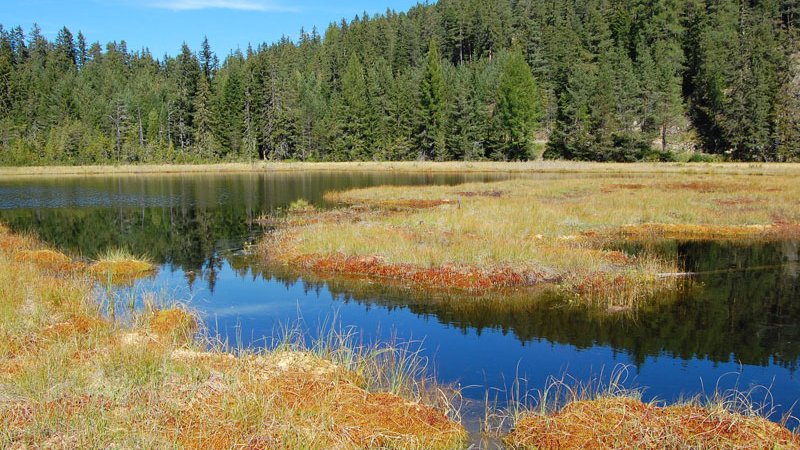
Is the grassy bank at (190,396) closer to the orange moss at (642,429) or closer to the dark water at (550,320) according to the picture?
the orange moss at (642,429)

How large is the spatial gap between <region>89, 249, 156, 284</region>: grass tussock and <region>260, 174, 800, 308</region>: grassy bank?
4.50 m

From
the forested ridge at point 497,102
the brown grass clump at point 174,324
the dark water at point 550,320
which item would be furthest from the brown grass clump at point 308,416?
the forested ridge at point 497,102

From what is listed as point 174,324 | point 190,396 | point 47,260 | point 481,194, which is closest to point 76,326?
point 174,324

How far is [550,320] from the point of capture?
47.6ft

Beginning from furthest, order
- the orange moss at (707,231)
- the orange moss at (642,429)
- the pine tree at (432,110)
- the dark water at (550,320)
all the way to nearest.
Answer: the pine tree at (432,110) < the orange moss at (707,231) < the dark water at (550,320) < the orange moss at (642,429)

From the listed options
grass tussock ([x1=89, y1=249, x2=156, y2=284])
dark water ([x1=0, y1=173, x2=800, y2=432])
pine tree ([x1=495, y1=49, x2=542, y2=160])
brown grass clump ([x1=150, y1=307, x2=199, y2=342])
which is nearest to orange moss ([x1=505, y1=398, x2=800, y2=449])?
dark water ([x1=0, y1=173, x2=800, y2=432])

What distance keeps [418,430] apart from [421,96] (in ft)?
285

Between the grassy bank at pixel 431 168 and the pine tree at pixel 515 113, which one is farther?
the pine tree at pixel 515 113

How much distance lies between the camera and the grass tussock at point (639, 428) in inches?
293

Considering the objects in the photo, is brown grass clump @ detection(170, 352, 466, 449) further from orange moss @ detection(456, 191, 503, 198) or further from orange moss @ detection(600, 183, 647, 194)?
orange moss @ detection(600, 183, 647, 194)

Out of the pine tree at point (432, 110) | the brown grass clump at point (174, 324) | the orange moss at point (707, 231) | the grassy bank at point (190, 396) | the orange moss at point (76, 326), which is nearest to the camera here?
the grassy bank at point (190, 396)

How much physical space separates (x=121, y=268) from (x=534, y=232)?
612 inches

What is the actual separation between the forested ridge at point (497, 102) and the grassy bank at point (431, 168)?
6.75 metres

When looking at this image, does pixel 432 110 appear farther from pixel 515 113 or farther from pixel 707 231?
pixel 707 231
